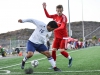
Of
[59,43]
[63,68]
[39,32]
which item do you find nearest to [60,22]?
[59,43]

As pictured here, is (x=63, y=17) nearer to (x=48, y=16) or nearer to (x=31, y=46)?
(x=48, y=16)

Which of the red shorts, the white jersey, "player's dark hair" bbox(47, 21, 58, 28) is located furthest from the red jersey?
"player's dark hair" bbox(47, 21, 58, 28)

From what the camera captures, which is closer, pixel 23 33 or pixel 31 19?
pixel 31 19

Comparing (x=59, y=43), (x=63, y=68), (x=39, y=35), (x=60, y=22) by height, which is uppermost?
(x=60, y=22)

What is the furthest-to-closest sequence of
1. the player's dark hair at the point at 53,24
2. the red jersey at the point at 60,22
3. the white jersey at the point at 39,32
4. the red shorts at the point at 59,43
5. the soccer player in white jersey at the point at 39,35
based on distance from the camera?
the red shorts at the point at 59,43, the red jersey at the point at 60,22, the white jersey at the point at 39,32, the soccer player in white jersey at the point at 39,35, the player's dark hair at the point at 53,24

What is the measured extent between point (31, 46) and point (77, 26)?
96.8m

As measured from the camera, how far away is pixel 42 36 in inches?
326

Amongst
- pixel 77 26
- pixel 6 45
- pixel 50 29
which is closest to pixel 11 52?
pixel 6 45

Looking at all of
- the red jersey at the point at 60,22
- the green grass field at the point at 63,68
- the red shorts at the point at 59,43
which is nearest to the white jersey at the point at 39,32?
the green grass field at the point at 63,68

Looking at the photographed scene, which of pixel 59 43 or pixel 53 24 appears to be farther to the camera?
pixel 59 43

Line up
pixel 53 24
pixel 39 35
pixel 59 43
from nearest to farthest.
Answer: pixel 53 24
pixel 39 35
pixel 59 43

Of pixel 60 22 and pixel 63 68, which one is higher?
pixel 60 22

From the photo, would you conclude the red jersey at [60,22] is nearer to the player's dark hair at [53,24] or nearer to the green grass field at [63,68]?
the green grass field at [63,68]

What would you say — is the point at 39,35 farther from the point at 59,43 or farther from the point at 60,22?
the point at 59,43
